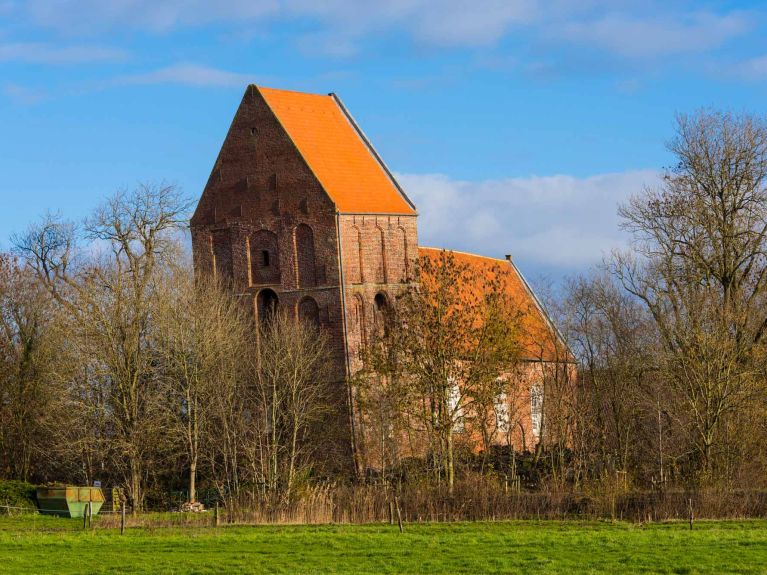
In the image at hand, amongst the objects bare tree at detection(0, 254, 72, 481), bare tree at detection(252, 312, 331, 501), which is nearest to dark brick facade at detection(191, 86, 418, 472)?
bare tree at detection(252, 312, 331, 501)

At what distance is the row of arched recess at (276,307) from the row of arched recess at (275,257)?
54cm

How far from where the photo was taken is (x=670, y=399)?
51062 millimetres

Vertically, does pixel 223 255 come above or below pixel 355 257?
above

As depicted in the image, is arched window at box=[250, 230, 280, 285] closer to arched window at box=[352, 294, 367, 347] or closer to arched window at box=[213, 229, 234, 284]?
arched window at box=[213, 229, 234, 284]

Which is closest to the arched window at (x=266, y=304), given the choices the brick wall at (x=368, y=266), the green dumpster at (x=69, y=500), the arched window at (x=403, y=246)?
the brick wall at (x=368, y=266)

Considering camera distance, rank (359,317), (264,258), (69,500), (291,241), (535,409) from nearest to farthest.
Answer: (69,500) < (359,317) < (291,241) < (264,258) < (535,409)

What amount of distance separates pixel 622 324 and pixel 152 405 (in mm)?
20298

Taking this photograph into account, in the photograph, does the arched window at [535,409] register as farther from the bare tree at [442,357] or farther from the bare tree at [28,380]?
the bare tree at [28,380]

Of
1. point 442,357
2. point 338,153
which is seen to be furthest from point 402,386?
point 338,153

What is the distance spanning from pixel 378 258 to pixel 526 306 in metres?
14.3

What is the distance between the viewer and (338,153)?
57781 mm

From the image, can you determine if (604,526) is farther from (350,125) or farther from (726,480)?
(350,125)

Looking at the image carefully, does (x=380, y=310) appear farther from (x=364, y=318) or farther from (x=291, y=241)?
(x=291, y=241)

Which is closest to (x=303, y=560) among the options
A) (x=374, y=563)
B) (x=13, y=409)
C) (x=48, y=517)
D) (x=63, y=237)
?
(x=374, y=563)
